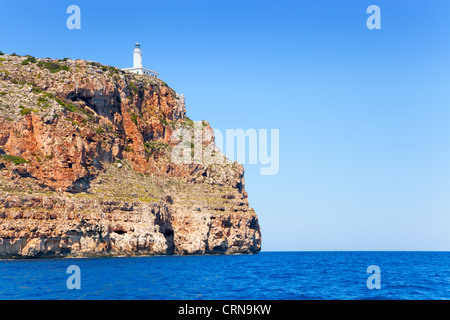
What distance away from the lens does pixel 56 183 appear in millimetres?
97500

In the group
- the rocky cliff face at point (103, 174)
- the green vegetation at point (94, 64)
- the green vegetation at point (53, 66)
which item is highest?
the green vegetation at point (94, 64)

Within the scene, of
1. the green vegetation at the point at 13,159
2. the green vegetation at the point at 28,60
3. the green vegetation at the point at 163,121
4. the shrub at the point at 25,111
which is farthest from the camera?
the green vegetation at the point at 163,121

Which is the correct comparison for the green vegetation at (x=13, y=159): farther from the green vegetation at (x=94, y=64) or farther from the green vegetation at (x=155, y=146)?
the green vegetation at (x=94, y=64)

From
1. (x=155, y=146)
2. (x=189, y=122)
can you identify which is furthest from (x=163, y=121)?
(x=189, y=122)

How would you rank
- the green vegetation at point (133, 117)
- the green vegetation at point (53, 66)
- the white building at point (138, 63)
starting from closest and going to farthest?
the green vegetation at point (53, 66) < the green vegetation at point (133, 117) < the white building at point (138, 63)

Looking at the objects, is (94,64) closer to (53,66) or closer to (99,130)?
(53,66)

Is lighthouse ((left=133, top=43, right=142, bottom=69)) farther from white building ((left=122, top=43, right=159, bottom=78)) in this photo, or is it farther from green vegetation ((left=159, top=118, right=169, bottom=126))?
green vegetation ((left=159, top=118, right=169, bottom=126))

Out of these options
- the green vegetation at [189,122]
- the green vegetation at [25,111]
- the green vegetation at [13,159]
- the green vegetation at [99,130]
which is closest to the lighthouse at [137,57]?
the green vegetation at [189,122]

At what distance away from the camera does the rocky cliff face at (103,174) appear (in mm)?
91750

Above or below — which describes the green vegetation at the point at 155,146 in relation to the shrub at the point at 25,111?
below

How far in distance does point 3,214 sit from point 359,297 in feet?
223

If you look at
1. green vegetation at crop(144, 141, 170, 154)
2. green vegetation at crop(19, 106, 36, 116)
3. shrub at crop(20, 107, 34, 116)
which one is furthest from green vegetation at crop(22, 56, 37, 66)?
green vegetation at crop(144, 141, 170, 154)

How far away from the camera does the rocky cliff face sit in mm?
A: 91750

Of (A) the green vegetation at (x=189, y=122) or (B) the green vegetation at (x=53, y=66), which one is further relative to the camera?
(A) the green vegetation at (x=189, y=122)
